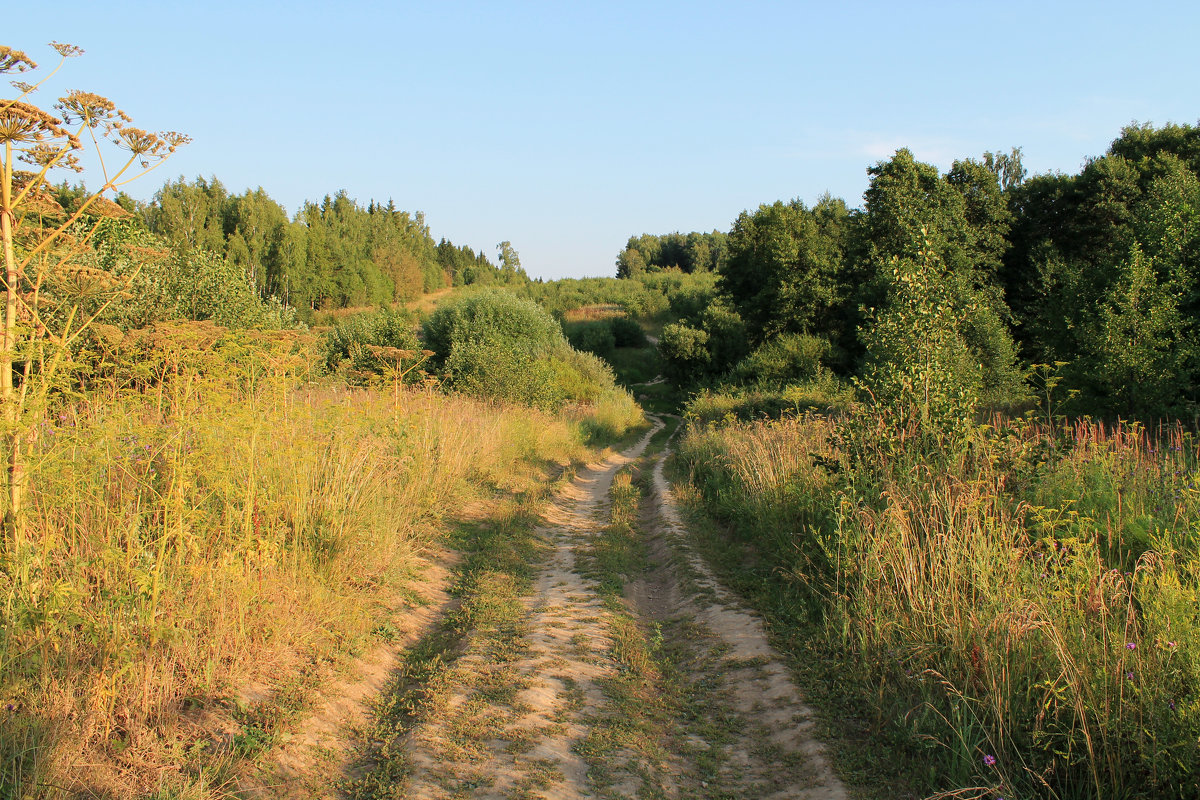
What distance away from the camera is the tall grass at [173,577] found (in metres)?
3.31

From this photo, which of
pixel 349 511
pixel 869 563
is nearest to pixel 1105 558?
pixel 869 563

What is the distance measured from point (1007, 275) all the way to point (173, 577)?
3668cm

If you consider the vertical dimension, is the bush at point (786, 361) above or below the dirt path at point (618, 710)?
above

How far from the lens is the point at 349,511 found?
21.9ft

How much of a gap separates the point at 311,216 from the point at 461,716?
8318cm

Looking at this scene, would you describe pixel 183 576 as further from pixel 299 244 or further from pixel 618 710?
pixel 299 244

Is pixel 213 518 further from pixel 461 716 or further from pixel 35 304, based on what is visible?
pixel 461 716

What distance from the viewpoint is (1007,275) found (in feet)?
107

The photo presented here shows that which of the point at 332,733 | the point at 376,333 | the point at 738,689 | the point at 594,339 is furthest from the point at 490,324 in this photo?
the point at 332,733

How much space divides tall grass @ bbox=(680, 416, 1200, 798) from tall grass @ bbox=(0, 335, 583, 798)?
379 cm

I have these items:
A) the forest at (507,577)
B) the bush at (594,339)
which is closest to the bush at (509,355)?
the forest at (507,577)

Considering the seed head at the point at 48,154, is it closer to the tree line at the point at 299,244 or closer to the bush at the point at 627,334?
the tree line at the point at 299,244

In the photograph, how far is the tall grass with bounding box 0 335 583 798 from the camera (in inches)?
130

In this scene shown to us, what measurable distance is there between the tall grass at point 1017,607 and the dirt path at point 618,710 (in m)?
0.67
